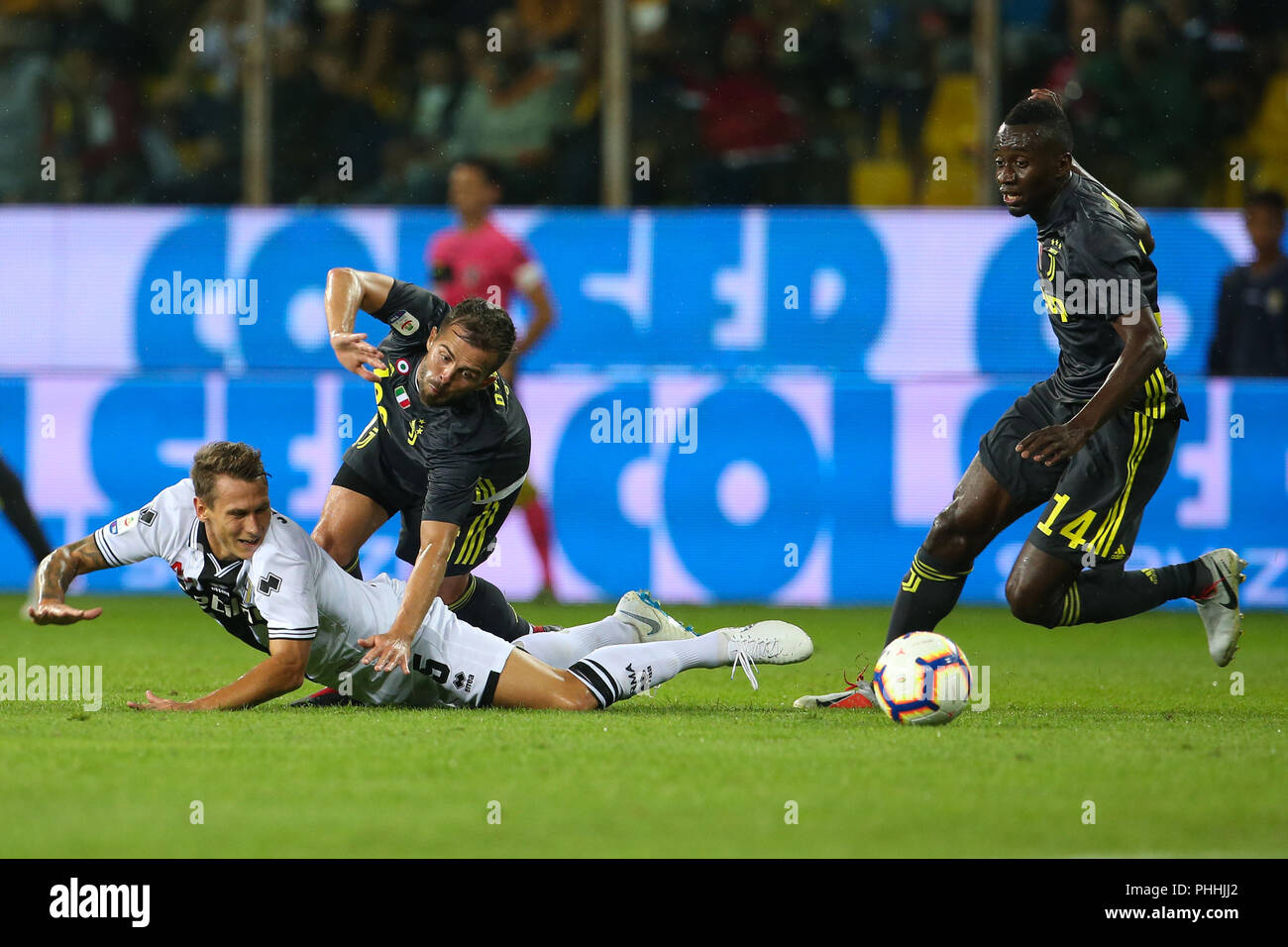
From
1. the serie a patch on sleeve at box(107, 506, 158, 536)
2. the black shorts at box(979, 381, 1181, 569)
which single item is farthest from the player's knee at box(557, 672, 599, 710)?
the black shorts at box(979, 381, 1181, 569)

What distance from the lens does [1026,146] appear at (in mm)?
5945

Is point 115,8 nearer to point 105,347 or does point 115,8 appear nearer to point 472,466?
point 105,347

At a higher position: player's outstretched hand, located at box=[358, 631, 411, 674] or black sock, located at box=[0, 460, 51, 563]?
black sock, located at box=[0, 460, 51, 563]

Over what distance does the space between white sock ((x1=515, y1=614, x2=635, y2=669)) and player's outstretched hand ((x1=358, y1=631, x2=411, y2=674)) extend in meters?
0.73

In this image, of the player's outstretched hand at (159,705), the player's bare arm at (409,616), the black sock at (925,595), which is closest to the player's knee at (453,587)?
the player's bare arm at (409,616)

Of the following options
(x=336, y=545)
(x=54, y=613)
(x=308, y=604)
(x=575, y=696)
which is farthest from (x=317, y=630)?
(x=336, y=545)

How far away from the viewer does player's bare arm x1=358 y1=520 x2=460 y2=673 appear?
18.4 ft

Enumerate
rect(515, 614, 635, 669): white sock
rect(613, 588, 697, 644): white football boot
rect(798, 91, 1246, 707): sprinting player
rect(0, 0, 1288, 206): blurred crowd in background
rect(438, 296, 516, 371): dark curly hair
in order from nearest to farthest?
rect(438, 296, 516, 371): dark curly hair, rect(798, 91, 1246, 707): sprinting player, rect(515, 614, 635, 669): white sock, rect(613, 588, 697, 644): white football boot, rect(0, 0, 1288, 206): blurred crowd in background

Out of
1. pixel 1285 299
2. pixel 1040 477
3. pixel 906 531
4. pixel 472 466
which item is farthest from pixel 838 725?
pixel 1285 299

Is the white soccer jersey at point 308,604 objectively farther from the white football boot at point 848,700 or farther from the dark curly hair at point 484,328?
the white football boot at point 848,700

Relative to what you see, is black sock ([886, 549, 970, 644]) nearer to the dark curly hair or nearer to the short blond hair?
the dark curly hair

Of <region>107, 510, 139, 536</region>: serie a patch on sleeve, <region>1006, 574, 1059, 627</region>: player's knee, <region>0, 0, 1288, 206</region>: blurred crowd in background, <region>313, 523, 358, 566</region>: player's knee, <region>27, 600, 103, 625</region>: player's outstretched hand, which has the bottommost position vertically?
<region>1006, 574, 1059, 627</region>: player's knee

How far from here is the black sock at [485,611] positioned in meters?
6.80

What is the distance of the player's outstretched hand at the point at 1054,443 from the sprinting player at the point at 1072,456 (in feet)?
0.49
